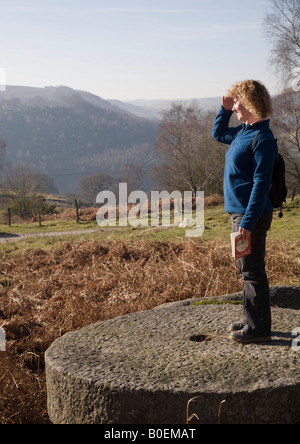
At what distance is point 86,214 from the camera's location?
26.9m

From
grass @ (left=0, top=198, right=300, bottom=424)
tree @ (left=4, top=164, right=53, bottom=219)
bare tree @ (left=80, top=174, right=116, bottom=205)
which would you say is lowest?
bare tree @ (left=80, top=174, right=116, bottom=205)

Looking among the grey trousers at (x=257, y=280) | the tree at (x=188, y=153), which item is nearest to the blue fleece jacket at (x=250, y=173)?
the grey trousers at (x=257, y=280)

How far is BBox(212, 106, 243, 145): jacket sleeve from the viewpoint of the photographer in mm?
4465

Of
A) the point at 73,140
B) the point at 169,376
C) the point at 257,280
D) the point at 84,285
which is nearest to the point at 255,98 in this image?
the point at 257,280

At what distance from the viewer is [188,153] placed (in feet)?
101

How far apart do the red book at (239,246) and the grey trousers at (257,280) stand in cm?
9

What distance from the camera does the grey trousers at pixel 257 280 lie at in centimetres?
397

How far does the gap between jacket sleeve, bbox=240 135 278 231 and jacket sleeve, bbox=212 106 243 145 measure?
65 cm

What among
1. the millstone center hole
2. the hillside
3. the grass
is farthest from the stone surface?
the hillside

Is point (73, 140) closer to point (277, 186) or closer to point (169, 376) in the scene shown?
point (277, 186)

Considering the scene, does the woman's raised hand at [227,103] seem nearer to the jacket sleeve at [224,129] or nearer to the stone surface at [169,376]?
the jacket sleeve at [224,129]

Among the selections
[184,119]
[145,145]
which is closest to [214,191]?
[184,119]

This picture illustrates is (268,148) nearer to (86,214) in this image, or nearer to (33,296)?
(33,296)

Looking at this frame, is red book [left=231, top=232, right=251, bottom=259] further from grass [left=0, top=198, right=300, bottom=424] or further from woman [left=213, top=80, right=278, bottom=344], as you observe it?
grass [left=0, top=198, right=300, bottom=424]
